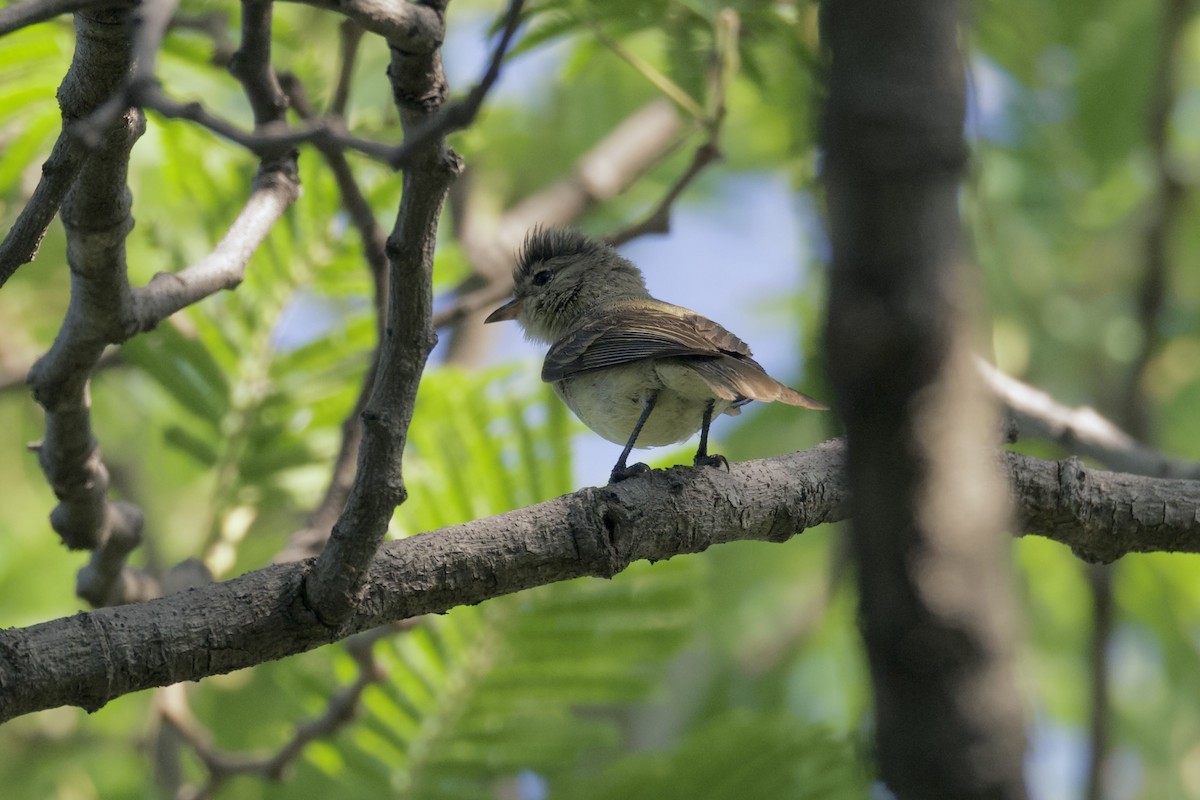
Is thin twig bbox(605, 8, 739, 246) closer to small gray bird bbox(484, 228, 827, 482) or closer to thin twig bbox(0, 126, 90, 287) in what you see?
small gray bird bbox(484, 228, 827, 482)

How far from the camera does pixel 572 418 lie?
5121 mm

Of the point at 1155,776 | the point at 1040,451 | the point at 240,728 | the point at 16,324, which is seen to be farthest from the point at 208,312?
the point at 1155,776

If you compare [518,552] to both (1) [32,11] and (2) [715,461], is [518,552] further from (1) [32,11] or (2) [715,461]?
(1) [32,11]

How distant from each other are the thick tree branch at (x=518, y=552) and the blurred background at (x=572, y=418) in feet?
2.33

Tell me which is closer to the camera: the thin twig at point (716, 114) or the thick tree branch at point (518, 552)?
the thick tree branch at point (518, 552)

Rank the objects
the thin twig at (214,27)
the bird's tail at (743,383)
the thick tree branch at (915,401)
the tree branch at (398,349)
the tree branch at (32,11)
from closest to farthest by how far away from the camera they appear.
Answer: the thick tree branch at (915,401)
the tree branch at (32,11)
the tree branch at (398,349)
the bird's tail at (743,383)
the thin twig at (214,27)

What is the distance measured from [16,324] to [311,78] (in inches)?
92.6

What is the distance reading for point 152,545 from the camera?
6.14m

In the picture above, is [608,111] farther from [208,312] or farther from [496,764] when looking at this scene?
[496,764]

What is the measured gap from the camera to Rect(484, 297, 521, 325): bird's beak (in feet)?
18.3

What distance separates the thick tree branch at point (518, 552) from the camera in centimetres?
219

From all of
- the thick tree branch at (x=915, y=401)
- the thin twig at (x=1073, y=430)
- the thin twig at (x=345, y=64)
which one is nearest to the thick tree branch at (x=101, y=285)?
the thin twig at (x=345, y=64)

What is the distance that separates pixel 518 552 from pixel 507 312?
3.13m

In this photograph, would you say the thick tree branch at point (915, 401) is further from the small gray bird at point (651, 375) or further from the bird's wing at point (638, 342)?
the bird's wing at point (638, 342)
